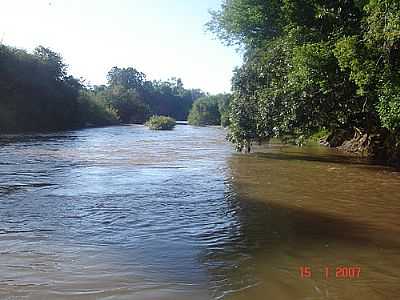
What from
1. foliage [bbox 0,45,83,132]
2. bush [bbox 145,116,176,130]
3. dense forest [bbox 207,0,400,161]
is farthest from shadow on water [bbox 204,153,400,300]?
bush [bbox 145,116,176,130]

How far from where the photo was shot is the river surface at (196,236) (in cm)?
579

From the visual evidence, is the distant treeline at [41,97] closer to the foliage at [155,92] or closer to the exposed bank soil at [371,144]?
the exposed bank soil at [371,144]

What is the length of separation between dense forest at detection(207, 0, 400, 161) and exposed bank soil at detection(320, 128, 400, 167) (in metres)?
0.09

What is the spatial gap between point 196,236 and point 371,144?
818 inches

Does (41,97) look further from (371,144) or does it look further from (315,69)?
(315,69)

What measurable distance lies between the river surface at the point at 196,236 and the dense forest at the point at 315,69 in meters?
4.01

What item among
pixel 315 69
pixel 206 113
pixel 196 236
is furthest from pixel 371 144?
pixel 206 113

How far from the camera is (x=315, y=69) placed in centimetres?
1767

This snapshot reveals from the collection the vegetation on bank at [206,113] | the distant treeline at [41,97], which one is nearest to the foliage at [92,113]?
the distant treeline at [41,97]

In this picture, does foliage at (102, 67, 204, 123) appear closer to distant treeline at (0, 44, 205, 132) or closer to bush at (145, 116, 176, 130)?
distant treeline at (0, 44, 205, 132)

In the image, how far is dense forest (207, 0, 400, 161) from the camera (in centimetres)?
1541

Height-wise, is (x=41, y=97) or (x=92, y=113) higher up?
(x=41, y=97)

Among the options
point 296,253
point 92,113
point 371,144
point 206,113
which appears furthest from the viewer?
point 206,113

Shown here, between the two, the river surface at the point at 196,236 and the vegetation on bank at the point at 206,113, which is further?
the vegetation on bank at the point at 206,113
